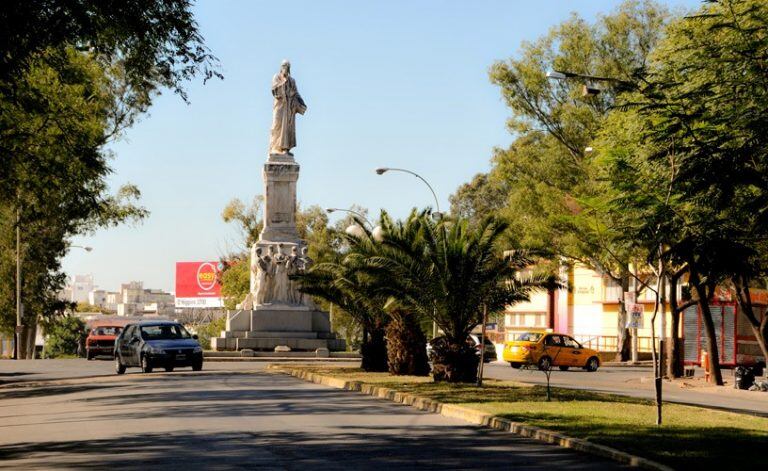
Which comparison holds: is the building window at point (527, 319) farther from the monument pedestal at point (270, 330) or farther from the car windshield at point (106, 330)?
the car windshield at point (106, 330)

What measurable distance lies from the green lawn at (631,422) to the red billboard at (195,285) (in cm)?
12936

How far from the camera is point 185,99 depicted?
20641 mm

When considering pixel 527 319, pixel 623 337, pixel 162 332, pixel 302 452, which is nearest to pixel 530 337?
pixel 623 337

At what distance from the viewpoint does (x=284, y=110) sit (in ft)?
165

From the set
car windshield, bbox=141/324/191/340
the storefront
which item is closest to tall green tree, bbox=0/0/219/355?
car windshield, bbox=141/324/191/340

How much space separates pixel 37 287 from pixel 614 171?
2029 inches

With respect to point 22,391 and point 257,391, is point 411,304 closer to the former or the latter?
point 257,391

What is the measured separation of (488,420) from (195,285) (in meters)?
140

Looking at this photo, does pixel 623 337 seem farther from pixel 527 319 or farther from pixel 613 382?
pixel 527 319

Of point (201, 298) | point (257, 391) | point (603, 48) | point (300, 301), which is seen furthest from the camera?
point (201, 298)

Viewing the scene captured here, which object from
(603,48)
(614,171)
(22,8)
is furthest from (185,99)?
(603,48)

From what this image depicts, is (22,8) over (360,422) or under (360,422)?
over

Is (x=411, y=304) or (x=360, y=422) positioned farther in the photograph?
(x=411, y=304)

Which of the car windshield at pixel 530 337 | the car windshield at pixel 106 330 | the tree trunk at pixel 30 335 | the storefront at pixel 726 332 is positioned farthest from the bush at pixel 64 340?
the storefront at pixel 726 332
